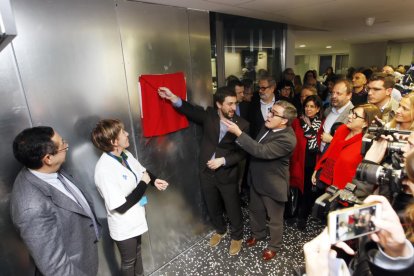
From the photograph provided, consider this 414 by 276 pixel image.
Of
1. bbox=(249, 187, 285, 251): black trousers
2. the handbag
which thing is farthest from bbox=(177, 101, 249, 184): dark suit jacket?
the handbag

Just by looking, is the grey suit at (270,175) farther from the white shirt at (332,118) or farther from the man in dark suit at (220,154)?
the white shirt at (332,118)

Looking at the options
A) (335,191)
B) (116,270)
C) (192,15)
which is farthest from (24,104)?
(335,191)

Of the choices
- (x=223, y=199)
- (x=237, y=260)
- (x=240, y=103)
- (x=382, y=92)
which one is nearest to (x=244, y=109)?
(x=240, y=103)

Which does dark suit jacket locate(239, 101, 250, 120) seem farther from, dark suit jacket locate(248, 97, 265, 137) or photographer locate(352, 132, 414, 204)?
photographer locate(352, 132, 414, 204)

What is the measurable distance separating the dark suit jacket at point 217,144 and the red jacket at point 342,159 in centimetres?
73

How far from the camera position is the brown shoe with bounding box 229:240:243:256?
7.96 ft

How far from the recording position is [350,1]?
7.68 ft

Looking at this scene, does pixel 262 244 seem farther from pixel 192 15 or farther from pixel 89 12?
pixel 89 12

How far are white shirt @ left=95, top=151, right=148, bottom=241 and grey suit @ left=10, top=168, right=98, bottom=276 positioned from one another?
196 millimetres

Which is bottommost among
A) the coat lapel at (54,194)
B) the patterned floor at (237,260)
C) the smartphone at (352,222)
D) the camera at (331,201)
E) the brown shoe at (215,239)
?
the patterned floor at (237,260)

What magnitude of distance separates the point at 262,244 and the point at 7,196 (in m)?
2.16

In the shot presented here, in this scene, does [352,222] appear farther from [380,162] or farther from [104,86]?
[104,86]

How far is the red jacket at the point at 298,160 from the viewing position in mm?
2492

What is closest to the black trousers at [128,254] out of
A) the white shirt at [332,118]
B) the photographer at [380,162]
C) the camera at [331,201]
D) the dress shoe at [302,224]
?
the camera at [331,201]
